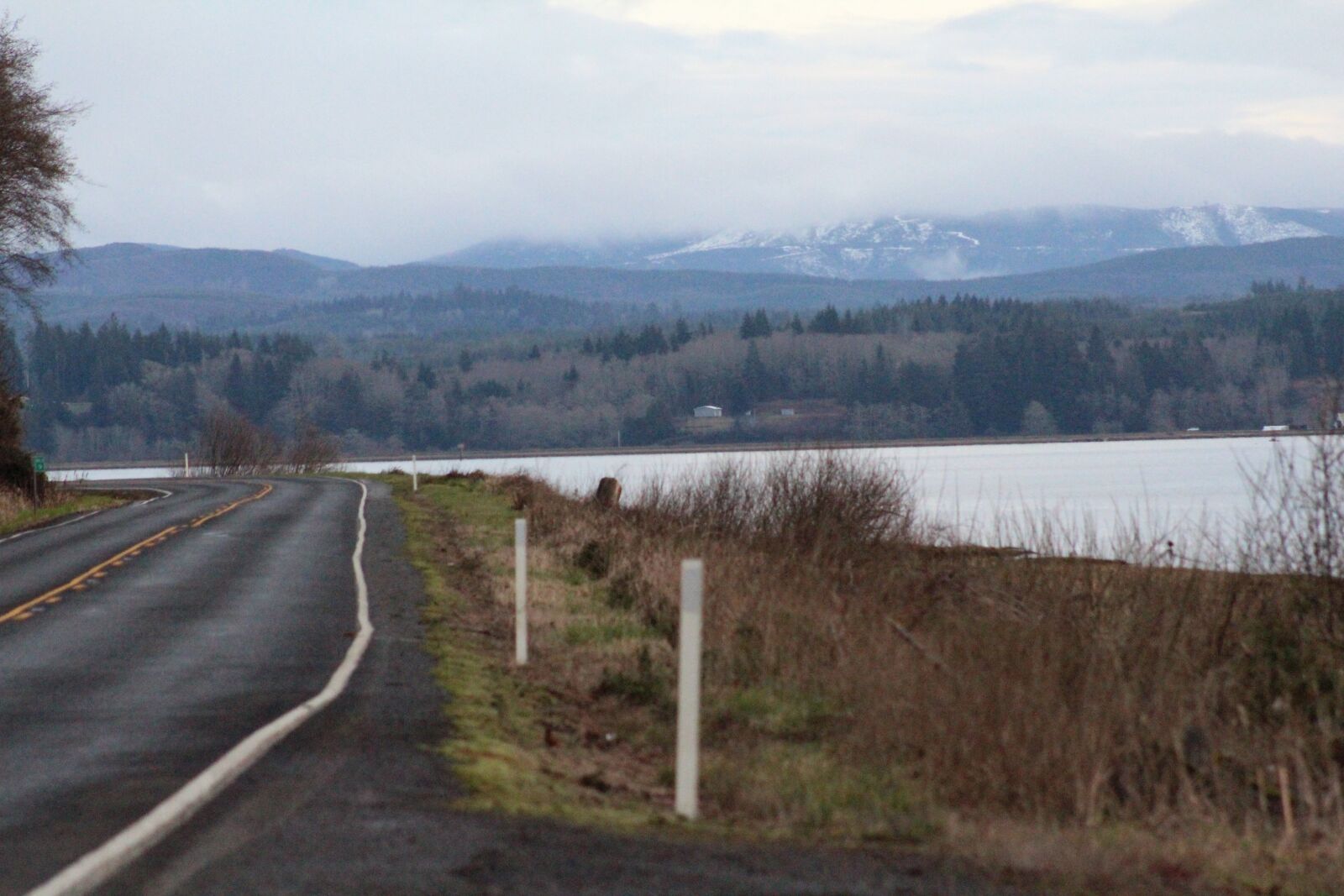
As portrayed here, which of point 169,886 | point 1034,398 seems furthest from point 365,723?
point 1034,398

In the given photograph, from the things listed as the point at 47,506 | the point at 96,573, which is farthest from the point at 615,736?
the point at 47,506

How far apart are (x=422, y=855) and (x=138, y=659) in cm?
853

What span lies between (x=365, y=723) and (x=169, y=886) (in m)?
4.43

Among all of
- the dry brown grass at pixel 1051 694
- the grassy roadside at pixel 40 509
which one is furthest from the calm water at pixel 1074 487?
the grassy roadside at pixel 40 509

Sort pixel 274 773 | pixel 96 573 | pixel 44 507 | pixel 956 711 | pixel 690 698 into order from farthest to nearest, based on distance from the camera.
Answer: pixel 44 507 → pixel 96 573 → pixel 956 711 → pixel 274 773 → pixel 690 698

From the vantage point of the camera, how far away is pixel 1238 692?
44.2ft

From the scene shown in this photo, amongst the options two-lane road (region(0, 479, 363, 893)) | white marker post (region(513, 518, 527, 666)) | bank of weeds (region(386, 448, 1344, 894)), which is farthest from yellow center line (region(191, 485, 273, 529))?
white marker post (region(513, 518, 527, 666))

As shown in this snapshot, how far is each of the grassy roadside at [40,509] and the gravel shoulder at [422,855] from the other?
92.0ft

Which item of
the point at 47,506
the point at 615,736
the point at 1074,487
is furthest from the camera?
the point at 1074,487

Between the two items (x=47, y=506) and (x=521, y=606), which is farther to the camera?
(x=47, y=506)

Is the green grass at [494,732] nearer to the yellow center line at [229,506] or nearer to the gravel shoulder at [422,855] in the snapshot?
the gravel shoulder at [422,855]

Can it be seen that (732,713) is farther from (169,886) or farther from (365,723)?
(169,886)

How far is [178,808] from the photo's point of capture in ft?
27.0

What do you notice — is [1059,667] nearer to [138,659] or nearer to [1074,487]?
[138,659]
